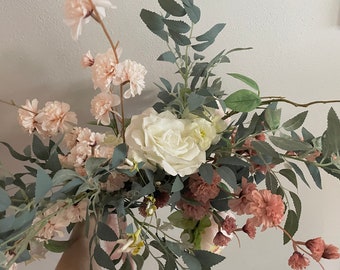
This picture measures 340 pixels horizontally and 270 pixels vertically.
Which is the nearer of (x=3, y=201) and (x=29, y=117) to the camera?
(x=3, y=201)

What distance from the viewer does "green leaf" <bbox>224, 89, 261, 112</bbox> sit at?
75 cm

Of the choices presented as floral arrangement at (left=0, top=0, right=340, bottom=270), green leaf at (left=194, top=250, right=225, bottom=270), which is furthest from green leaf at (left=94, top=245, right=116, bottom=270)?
green leaf at (left=194, top=250, right=225, bottom=270)

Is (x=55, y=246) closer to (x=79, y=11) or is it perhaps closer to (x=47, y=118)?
(x=47, y=118)

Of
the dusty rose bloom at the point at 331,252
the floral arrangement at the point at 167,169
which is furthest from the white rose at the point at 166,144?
the dusty rose bloom at the point at 331,252

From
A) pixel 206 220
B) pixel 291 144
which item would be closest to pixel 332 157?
pixel 291 144

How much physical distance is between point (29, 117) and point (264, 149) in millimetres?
378

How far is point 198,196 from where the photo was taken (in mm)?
762

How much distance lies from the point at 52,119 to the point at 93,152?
0.31 ft

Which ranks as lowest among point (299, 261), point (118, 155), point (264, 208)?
point (299, 261)

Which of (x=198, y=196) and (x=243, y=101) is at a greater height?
(x=243, y=101)

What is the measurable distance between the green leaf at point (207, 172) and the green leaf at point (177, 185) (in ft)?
0.11

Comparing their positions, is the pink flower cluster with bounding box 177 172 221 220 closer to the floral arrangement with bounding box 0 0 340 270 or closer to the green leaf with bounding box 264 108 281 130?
the floral arrangement with bounding box 0 0 340 270

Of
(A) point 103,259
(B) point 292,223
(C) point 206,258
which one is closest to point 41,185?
(A) point 103,259

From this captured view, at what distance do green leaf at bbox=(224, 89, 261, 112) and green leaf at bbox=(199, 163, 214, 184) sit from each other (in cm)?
10
